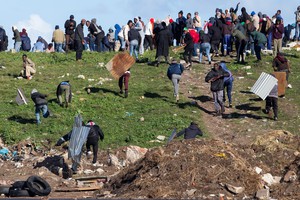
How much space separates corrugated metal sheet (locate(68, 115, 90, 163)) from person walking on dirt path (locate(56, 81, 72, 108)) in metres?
6.07

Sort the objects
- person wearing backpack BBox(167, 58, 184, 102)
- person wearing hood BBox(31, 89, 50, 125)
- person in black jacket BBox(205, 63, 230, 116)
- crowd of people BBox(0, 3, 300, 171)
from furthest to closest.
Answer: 1. crowd of people BBox(0, 3, 300, 171)
2. person wearing backpack BBox(167, 58, 184, 102)
3. person in black jacket BBox(205, 63, 230, 116)
4. person wearing hood BBox(31, 89, 50, 125)

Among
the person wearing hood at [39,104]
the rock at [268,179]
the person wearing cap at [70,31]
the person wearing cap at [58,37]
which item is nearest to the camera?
the rock at [268,179]

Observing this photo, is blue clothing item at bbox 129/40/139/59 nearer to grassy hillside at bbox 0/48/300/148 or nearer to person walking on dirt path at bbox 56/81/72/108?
grassy hillside at bbox 0/48/300/148

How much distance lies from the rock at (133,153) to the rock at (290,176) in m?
5.26

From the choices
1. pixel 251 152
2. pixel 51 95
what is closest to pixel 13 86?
pixel 51 95

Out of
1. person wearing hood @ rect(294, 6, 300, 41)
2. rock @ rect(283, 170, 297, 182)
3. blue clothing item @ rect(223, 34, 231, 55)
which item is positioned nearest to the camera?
rock @ rect(283, 170, 297, 182)

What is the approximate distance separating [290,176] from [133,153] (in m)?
5.68

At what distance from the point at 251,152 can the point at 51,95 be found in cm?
1069

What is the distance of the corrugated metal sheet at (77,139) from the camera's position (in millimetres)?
21359

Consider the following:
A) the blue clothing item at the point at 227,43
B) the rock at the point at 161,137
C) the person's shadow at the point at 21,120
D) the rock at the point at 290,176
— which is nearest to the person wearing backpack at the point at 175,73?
the rock at the point at 161,137

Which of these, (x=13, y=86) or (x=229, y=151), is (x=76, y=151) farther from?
(x=13, y=86)

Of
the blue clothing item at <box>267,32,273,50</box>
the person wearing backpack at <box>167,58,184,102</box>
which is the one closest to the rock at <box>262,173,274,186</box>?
the person wearing backpack at <box>167,58,184,102</box>

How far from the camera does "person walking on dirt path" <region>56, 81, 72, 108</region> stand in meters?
27.5

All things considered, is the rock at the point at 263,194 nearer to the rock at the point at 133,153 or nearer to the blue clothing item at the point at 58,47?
the rock at the point at 133,153
